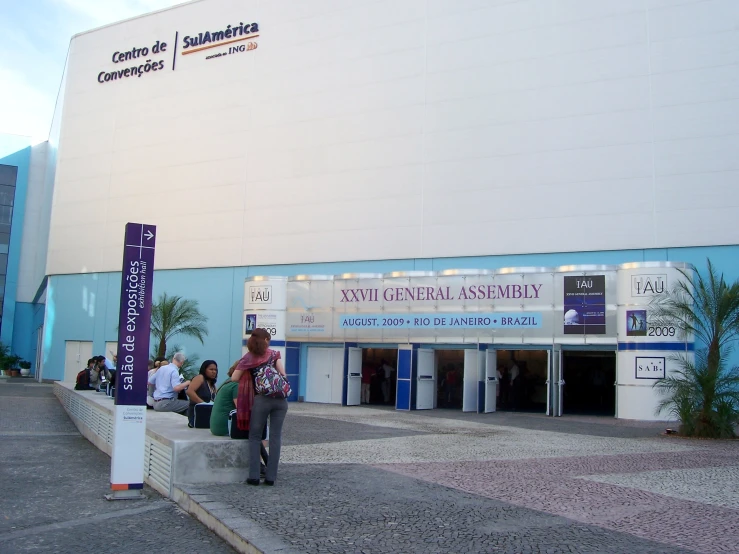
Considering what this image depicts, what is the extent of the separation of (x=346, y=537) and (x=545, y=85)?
75.8 feet

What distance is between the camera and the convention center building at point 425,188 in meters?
23.0

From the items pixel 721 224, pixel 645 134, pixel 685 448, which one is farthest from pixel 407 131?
pixel 685 448

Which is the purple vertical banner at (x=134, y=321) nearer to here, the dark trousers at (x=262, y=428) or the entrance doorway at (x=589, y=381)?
the dark trousers at (x=262, y=428)

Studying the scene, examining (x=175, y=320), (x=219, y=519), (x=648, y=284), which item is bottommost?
(x=219, y=519)

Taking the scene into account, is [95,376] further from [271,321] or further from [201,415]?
[201,415]

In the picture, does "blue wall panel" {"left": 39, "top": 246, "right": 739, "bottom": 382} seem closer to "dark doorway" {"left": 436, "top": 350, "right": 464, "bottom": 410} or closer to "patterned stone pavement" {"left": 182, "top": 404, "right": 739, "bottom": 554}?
"dark doorway" {"left": 436, "top": 350, "right": 464, "bottom": 410}

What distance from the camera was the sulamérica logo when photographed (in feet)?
109

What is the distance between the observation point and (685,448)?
44.5 feet

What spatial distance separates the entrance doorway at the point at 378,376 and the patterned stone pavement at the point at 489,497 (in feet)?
41.9

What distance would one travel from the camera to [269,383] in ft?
25.5

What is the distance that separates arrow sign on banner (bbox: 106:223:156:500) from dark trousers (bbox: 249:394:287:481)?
1.08 metres

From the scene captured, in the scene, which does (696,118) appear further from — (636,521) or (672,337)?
(636,521)

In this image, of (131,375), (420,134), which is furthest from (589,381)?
(131,375)

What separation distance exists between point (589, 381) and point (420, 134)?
10.7 m
